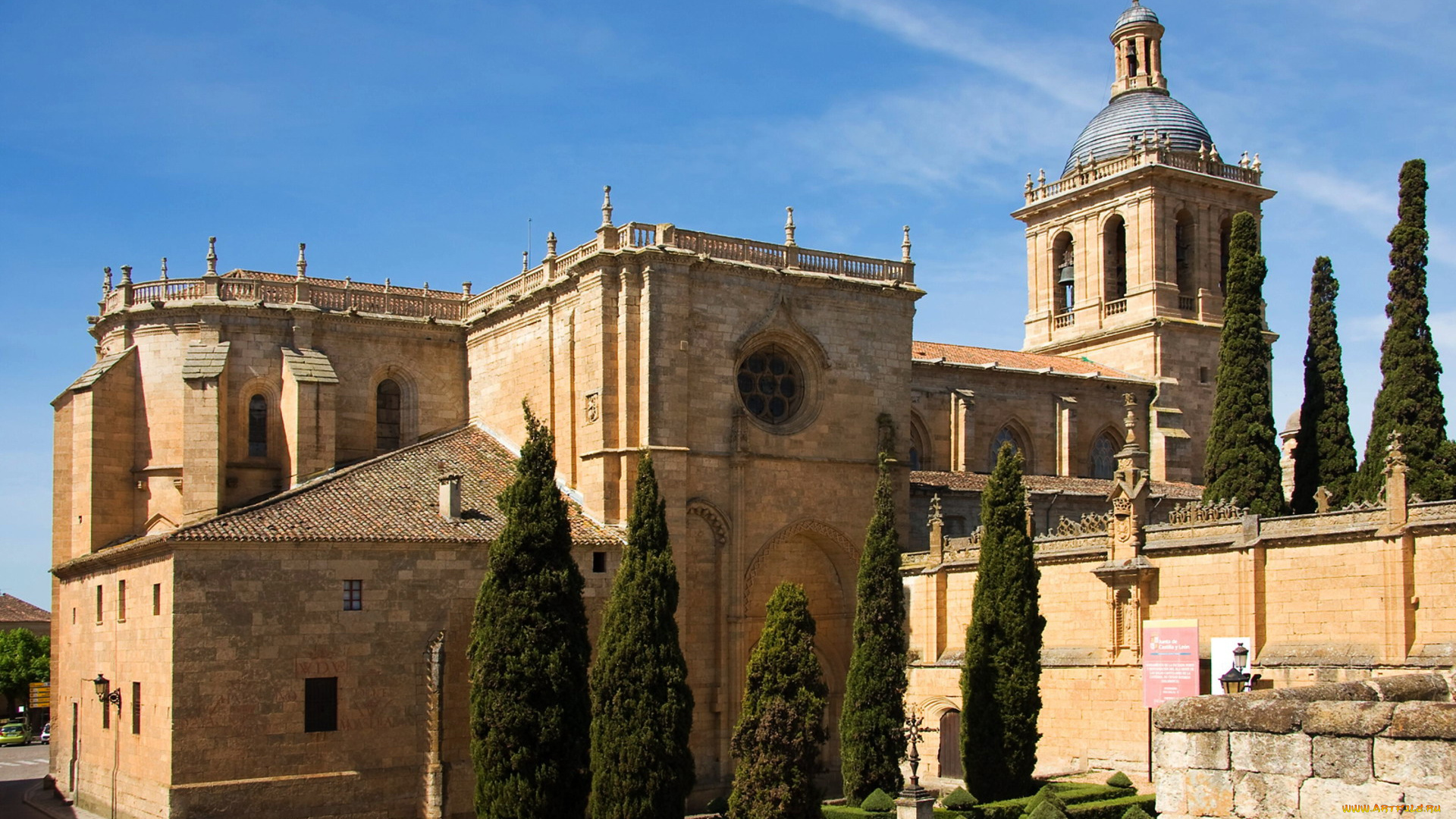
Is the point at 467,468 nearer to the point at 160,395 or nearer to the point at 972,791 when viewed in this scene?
the point at 160,395

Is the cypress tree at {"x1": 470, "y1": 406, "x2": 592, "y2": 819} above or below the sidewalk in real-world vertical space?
above

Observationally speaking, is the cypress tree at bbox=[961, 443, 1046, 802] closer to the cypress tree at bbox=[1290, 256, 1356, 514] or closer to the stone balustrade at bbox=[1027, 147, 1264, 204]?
the cypress tree at bbox=[1290, 256, 1356, 514]

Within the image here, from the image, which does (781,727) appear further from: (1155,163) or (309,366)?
(1155,163)

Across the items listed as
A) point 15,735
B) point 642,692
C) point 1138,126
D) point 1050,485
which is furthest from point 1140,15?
point 15,735

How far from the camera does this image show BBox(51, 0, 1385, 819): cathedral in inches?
1028

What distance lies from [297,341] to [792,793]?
1826cm

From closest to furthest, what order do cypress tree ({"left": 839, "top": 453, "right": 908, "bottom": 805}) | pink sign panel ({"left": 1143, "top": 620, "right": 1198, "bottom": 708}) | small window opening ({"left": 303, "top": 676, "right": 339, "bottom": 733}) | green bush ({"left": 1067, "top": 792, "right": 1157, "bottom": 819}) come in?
1. green bush ({"left": 1067, "top": 792, "right": 1157, "bottom": 819})
2. pink sign panel ({"left": 1143, "top": 620, "right": 1198, "bottom": 708})
3. small window opening ({"left": 303, "top": 676, "right": 339, "bottom": 733})
4. cypress tree ({"left": 839, "top": 453, "right": 908, "bottom": 805})

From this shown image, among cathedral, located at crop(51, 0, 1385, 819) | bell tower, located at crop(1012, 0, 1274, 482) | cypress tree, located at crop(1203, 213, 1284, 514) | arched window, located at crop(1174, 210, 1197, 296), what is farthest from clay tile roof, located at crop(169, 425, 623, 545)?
arched window, located at crop(1174, 210, 1197, 296)

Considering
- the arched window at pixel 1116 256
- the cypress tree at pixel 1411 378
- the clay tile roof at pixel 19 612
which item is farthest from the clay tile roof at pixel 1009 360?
the clay tile roof at pixel 19 612

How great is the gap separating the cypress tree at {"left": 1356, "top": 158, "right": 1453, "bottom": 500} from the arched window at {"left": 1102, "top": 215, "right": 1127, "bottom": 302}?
16.9 m

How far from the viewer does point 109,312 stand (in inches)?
1388

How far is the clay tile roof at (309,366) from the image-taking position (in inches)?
1324

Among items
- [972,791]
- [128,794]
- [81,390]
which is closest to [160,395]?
[81,390]

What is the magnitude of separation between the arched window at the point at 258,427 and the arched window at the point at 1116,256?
27.2m
